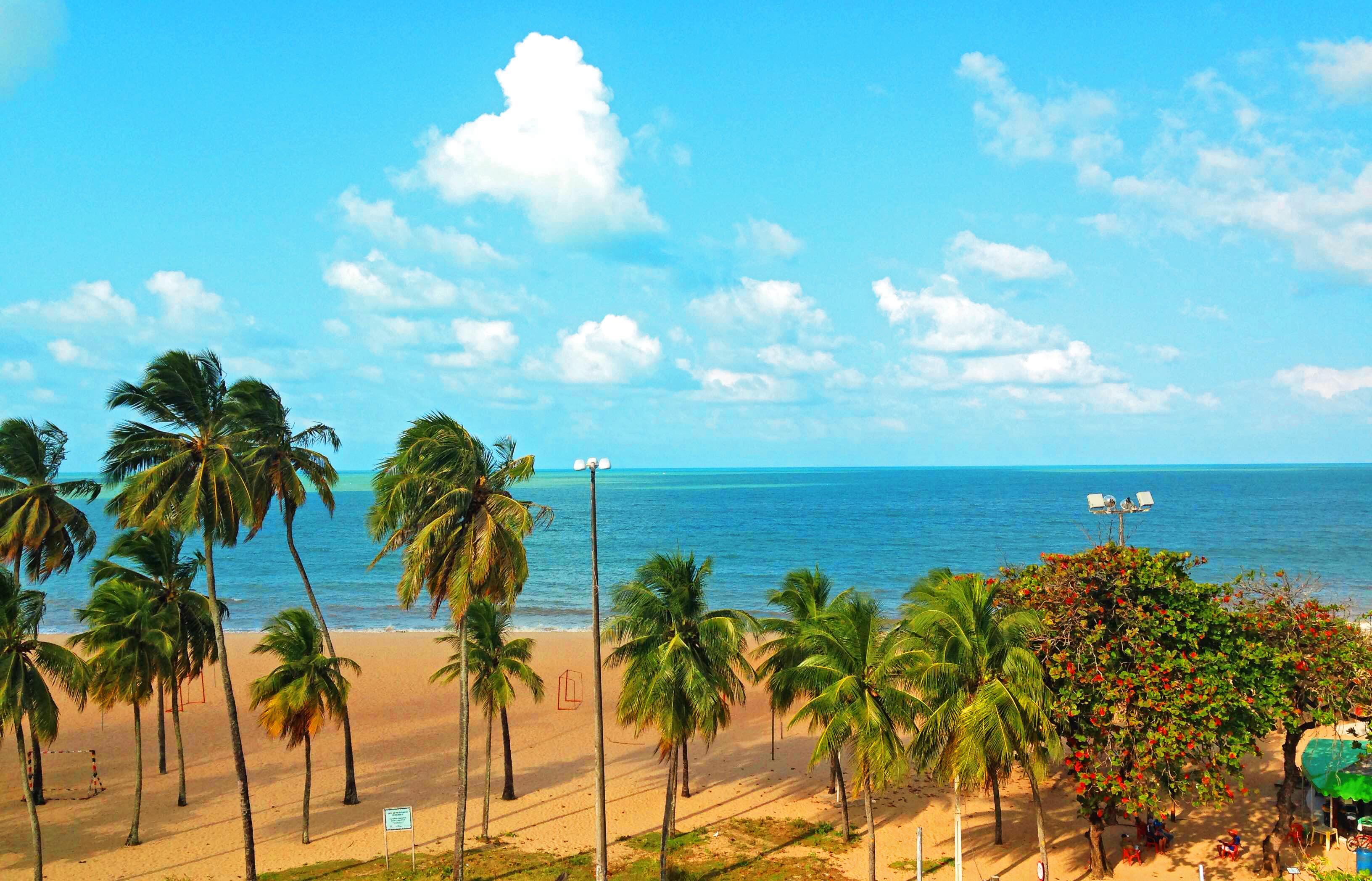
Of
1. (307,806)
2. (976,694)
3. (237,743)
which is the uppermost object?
(976,694)

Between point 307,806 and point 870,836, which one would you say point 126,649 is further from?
point 870,836

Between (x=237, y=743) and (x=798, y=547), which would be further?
(x=798, y=547)

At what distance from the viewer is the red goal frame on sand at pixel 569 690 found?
38.1m

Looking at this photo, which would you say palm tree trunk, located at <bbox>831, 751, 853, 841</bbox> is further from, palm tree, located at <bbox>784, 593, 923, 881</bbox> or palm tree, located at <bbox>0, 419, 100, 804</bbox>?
palm tree, located at <bbox>0, 419, 100, 804</bbox>

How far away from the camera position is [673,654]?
18812 millimetres

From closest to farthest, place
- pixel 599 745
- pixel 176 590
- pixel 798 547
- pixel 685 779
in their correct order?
pixel 599 745 < pixel 176 590 < pixel 685 779 < pixel 798 547

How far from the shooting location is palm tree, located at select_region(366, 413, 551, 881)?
Result: 1941cm

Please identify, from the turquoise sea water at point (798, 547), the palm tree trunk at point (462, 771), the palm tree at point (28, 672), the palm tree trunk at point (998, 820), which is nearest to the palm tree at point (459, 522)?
the palm tree trunk at point (462, 771)

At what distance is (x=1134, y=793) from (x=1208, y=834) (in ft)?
20.0

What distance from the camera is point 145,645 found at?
23234mm

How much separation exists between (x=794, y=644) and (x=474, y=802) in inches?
439

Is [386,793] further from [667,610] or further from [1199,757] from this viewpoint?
[1199,757]

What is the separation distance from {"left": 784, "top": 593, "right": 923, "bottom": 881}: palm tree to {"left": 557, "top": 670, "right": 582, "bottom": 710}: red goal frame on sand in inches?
752

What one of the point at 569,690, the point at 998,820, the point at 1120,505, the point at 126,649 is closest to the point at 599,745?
the point at 998,820
